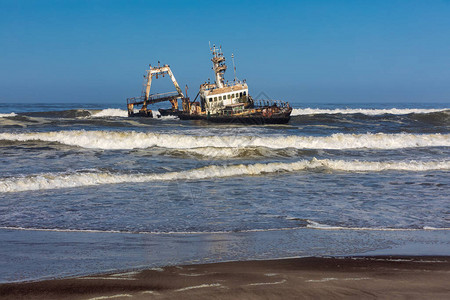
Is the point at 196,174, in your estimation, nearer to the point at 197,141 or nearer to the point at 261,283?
the point at 261,283

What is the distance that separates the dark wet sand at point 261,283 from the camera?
4.18 m

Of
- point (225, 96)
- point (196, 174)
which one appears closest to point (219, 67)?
point (225, 96)

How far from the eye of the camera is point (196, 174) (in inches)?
580

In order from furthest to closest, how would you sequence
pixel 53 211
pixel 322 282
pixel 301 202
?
pixel 301 202 → pixel 53 211 → pixel 322 282

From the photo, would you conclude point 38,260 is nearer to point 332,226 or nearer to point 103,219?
point 103,219

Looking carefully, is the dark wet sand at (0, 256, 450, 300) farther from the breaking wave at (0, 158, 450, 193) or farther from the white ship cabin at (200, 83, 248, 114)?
the white ship cabin at (200, 83, 248, 114)

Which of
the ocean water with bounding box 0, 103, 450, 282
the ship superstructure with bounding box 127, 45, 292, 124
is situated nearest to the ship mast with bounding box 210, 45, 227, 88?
the ship superstructure with bounding box 127, 45, 292, 124

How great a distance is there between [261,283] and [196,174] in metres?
10.3

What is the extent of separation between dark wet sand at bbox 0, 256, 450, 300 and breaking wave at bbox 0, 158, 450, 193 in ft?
26.8

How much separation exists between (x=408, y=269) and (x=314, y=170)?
10874 mm

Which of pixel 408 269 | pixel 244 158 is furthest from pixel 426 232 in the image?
pixel 244 158

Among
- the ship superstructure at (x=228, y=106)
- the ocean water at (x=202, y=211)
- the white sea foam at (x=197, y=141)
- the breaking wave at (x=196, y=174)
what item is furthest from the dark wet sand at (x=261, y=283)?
the ship superstructure at (x=228, y=106)

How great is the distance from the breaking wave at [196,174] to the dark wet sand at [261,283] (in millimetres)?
8166

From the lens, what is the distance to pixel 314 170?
52.3ft
